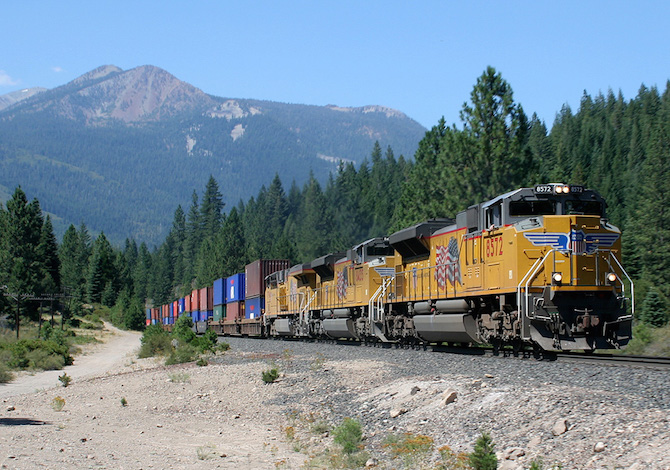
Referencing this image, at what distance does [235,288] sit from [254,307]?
666 cm

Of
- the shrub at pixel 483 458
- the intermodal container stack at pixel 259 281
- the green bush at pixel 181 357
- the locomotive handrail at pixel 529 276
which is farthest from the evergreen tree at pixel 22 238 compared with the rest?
the shrub at pixel 483 458

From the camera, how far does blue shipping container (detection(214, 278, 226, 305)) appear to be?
191ft

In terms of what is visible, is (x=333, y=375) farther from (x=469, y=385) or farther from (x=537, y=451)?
(x=537, y=451)

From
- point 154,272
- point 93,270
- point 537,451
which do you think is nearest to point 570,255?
point 537,451

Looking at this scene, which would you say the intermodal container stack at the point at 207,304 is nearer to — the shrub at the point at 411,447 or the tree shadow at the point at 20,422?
the tree shadow at the point at 20,422

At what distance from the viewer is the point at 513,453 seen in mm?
8930

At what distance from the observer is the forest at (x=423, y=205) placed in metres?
41.1

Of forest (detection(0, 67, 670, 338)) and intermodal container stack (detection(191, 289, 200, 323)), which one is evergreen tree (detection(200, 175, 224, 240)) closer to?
forest (detection(0, 67, 670, 338))

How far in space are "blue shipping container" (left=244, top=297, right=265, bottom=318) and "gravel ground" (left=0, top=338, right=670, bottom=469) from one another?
2497 centimetres

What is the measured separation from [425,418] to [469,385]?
130 cm

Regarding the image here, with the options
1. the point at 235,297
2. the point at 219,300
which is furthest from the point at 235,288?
the point at 219,300

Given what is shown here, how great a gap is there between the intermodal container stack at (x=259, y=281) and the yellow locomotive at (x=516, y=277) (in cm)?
2110

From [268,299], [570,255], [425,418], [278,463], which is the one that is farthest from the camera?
[268,299]

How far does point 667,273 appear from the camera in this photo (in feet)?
190
